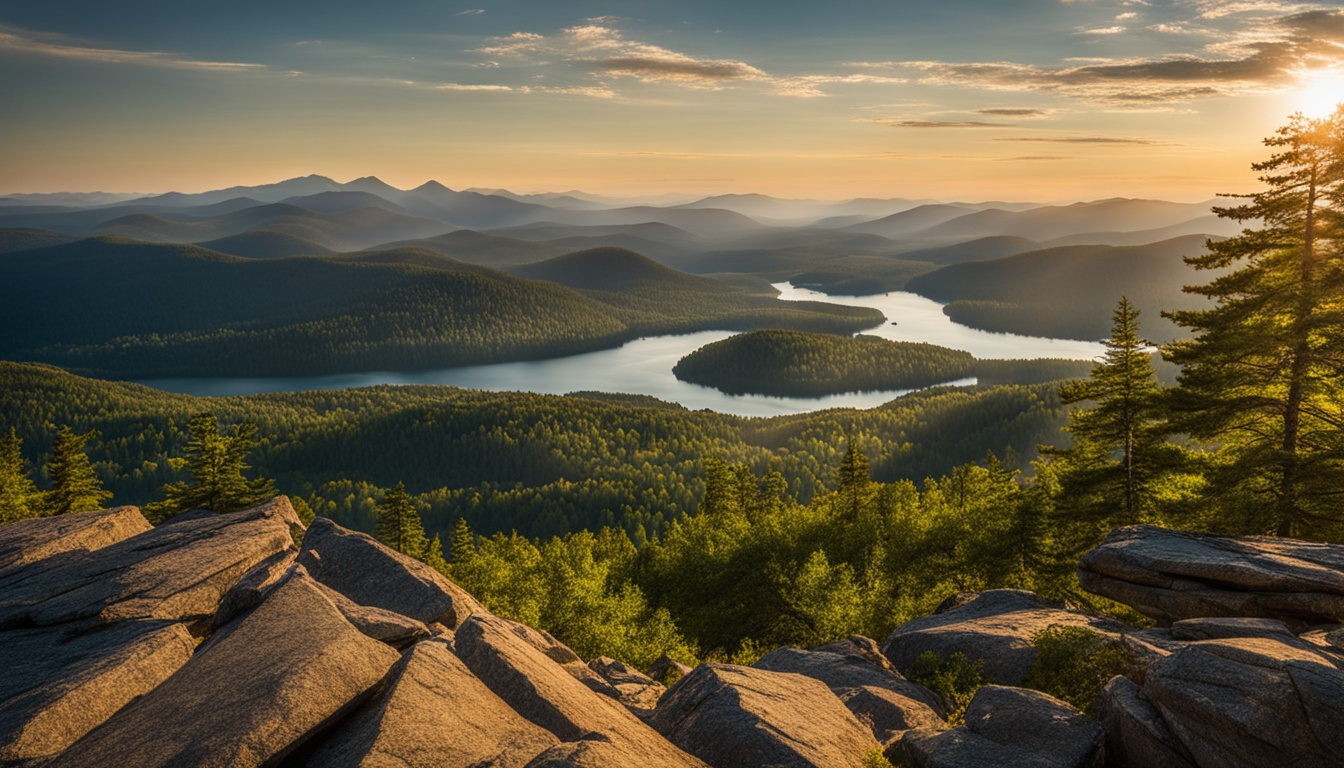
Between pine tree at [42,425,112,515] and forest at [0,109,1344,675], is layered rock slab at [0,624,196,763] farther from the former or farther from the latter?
pine tree at [42,425,112,515]

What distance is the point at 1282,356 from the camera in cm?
3159

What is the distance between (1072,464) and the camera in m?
41.3

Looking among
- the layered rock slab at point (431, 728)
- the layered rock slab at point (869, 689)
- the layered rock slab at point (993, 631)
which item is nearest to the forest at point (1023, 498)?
the layered rock slab at point (993, 631)

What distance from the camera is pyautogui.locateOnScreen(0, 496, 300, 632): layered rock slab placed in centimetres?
2367

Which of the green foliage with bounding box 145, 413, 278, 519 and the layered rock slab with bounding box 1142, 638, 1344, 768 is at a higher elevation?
the layered rock slab with bounding box 1142, 638, 1344, 768

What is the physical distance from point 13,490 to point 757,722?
71.3 meters

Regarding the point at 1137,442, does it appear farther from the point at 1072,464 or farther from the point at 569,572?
the point at 569,572

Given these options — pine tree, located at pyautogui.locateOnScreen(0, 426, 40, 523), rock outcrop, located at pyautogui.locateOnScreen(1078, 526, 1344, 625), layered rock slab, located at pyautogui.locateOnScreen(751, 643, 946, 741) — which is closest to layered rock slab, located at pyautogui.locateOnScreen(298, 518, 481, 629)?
layered rock slab, located at pyautogui.locateOnScreen(751, 643, 946, 741)

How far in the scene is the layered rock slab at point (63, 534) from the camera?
2977 cm

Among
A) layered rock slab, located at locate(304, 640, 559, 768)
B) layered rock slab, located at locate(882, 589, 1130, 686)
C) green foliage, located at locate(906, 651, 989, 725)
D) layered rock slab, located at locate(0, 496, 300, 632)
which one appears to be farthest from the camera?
layered rock slab, located at locate(882, 589, 1130, 686)

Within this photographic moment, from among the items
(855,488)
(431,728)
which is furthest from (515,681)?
(855,488)

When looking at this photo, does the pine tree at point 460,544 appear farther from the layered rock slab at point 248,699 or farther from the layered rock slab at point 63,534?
the layered rock slab at point 248,699

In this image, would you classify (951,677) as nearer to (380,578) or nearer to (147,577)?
(380,578)

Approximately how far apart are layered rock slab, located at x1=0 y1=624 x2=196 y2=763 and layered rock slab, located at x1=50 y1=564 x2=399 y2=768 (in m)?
1.01
